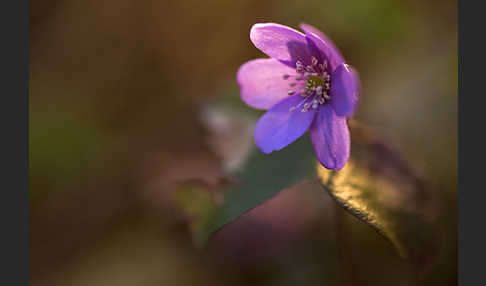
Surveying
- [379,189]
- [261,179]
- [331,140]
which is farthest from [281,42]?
[379,189]

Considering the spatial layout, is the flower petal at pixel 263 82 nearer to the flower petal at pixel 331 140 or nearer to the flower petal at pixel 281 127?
the flower petal at pixel 281 127

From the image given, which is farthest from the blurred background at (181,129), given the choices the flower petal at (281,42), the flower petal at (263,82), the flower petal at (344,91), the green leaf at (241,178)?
the flower petal at (344,91)

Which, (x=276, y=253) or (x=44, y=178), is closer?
(x=276, y=253)

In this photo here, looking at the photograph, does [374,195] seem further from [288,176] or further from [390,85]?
[390,85]

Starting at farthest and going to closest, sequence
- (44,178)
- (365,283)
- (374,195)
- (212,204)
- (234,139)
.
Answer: (44,178) < (365,283) < (234,139) < (212,204) < (374,195)

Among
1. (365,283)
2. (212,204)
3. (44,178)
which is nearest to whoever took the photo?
(212,204)

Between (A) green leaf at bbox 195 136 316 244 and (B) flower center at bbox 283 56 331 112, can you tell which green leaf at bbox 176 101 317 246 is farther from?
(B) flower center at bbox 283 56 331 112

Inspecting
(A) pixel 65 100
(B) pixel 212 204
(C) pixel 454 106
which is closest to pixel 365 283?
(B) pixel 212 204

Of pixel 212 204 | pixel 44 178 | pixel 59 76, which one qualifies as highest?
pixel 212 204
